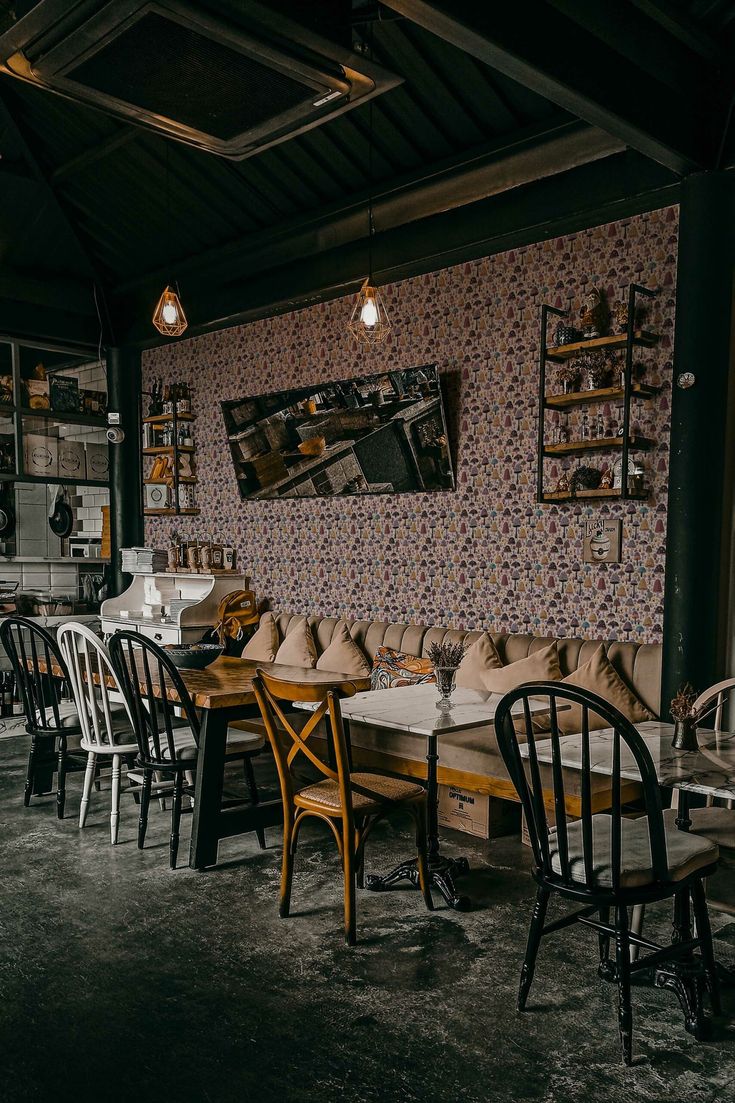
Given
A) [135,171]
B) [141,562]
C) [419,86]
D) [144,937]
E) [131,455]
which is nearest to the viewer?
[144,937]

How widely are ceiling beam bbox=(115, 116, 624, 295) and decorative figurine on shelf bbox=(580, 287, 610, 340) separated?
72 centimetres

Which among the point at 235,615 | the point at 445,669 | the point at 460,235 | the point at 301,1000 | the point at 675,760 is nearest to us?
the point at 301,1000

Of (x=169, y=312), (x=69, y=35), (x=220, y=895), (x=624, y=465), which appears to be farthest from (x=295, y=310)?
(x=220, y=895)

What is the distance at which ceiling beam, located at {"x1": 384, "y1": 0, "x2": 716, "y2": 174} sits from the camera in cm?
323

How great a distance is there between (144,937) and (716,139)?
4.44 meters

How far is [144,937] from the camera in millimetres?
3303

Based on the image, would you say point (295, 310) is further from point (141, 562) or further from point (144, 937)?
point (144, 937)

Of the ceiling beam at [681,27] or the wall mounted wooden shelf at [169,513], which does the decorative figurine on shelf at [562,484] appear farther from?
the wall mounted wooden shelf at [169,513]

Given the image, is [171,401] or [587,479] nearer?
[587,479]

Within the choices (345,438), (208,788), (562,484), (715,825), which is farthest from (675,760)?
(345,438)

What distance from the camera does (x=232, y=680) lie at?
436 cm

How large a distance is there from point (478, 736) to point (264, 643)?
2.62 metres

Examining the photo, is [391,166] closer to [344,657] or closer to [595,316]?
[595,316]

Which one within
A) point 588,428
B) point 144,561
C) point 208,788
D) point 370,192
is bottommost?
point 208,788
